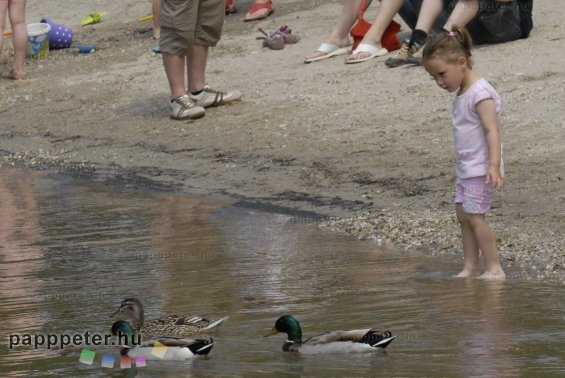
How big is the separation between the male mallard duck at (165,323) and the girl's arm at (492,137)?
5.02ft

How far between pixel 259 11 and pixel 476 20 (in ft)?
12.6

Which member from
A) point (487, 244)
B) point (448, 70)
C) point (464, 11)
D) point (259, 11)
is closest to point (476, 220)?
point (487, 244)

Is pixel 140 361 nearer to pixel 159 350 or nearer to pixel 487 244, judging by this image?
pixel 159 350

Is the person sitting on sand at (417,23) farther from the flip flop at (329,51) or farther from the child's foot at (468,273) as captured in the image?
the child's foot at (468,273)

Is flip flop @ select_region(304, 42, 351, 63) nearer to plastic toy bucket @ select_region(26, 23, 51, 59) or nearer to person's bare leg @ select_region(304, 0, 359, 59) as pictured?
person's bare leg @ select_region(304, 0, 359, 59)

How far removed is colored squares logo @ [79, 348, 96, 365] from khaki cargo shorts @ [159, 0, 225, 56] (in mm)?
5812

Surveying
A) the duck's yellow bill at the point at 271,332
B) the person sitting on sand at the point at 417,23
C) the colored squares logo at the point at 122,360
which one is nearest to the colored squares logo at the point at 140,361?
the colored squares logo at the point at 122,360

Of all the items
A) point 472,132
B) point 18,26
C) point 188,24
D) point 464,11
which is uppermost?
point 472,132

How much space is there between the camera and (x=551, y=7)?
13570mm

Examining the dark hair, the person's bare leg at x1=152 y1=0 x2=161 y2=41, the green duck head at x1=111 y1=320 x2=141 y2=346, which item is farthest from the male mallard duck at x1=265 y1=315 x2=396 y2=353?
the person's bare leg at x1=152 y1=0 x2=161 y2=41

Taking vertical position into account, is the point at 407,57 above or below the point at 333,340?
below

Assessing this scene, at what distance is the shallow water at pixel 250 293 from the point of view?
19.6 ft

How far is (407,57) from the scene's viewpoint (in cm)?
1235

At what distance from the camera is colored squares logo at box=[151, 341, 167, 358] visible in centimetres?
613
